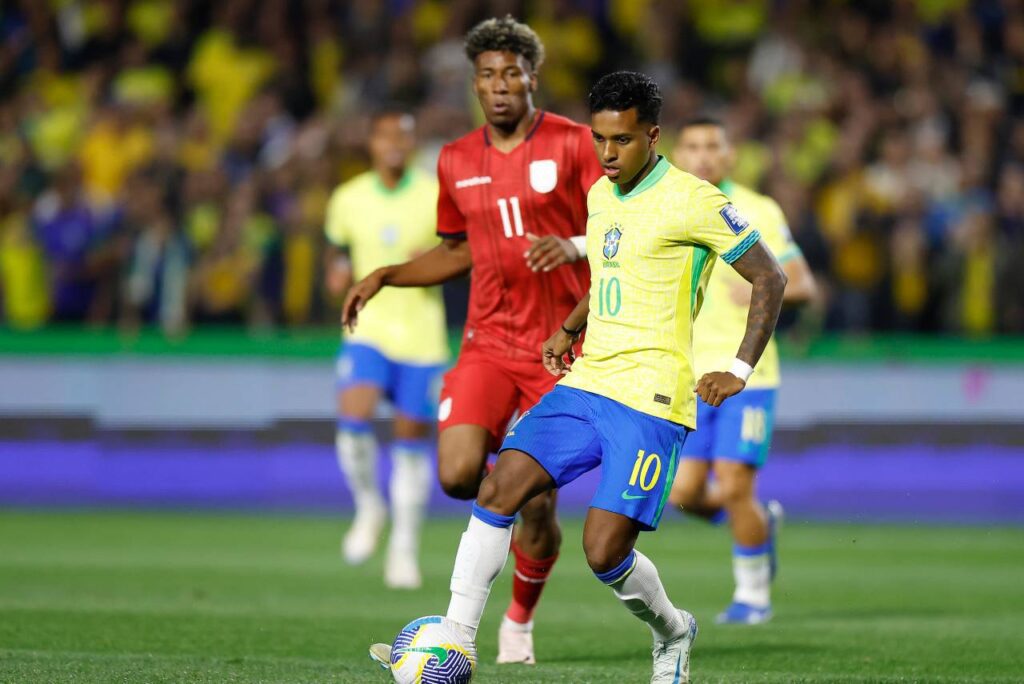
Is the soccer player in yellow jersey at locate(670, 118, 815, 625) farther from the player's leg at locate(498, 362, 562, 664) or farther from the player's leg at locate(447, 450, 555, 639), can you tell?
the player's leg at locate(447, 450, 555, 639)

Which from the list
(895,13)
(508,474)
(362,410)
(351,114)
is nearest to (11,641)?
(508,474)

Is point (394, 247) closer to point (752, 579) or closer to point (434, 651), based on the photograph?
point (752, 579)

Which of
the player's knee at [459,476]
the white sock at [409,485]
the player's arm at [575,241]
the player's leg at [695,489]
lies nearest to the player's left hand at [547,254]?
the player's arm at [575,241]

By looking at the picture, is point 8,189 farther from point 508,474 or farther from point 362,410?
point 508,474

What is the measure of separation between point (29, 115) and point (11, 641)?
37.6 ft

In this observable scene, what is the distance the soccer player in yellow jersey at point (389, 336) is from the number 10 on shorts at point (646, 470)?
5056mm

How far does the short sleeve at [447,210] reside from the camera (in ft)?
24.4

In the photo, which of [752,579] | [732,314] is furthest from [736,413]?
[752,579]

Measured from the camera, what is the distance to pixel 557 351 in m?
6.38

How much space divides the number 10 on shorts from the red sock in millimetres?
1490

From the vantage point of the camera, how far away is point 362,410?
36.6ft

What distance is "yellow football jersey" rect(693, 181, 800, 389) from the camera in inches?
352

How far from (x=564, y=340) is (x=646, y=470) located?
712 mm

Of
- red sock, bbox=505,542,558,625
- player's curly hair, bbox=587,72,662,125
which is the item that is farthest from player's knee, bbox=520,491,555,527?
player's curly hair, bbox=587,72,662,125
